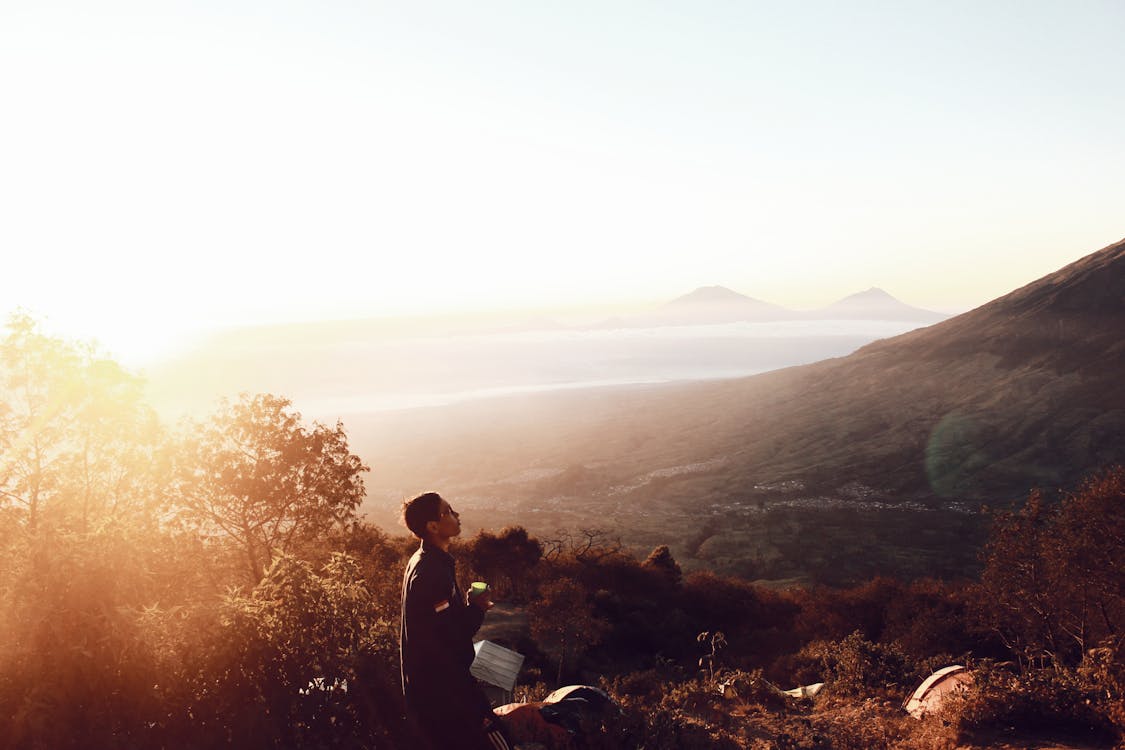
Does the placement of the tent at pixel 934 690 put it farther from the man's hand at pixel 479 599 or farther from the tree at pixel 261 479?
the tree at pixel 261 479

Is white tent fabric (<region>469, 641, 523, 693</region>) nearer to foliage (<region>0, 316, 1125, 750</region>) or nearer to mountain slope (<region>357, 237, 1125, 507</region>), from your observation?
foliage (<region>0, 316, 1125, 750</region>)

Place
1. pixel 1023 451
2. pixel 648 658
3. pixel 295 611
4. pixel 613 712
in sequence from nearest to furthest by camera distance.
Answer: pixel 295 611, pixel 613 712, pixel 648 658, pixel 1023 451

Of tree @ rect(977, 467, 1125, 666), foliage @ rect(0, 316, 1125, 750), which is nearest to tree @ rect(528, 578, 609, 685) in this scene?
foliage @ rect(0, 316, 1125, 750)

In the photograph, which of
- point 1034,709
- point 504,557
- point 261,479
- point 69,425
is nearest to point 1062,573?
point 1034,709

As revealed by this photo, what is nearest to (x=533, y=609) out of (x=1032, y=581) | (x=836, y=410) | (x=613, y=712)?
(x=1032, y=581)

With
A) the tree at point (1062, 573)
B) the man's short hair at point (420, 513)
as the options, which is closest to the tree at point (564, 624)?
the tree at point (1062, 573)

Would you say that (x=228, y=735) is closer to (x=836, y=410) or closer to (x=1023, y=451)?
(x=1023, y=451)

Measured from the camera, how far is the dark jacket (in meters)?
4.62

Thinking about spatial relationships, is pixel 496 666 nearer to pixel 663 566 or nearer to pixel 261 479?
pixel 261 479

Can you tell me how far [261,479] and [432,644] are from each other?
21.7 metres

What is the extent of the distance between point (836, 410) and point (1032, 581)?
150417 mm

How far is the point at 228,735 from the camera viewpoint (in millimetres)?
6789

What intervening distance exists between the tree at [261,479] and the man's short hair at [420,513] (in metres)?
21.1

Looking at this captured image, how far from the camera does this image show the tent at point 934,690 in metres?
10.9
